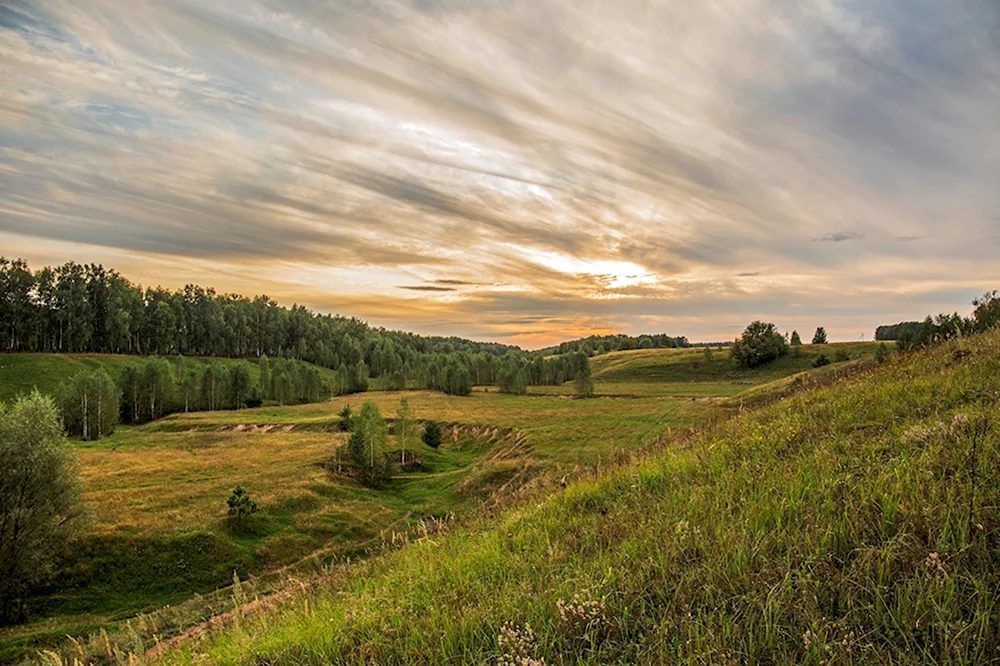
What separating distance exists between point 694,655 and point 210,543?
3947 centimetres

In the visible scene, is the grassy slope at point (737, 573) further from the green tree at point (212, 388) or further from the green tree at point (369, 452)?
the green tree at point (212, 388)

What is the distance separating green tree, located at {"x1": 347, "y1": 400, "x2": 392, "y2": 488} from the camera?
49969 millimetres

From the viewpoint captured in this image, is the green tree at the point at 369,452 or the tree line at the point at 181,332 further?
the tree line at the point at 181,332

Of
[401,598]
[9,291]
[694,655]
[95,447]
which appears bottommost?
[95,447]

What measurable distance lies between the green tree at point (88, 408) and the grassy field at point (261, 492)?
19.3ft

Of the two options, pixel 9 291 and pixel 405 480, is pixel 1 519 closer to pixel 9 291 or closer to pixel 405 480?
pixel 405 480

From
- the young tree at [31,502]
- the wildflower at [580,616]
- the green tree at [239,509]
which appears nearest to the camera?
the wildflower at [580,616]

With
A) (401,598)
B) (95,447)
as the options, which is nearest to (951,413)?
(401,598)

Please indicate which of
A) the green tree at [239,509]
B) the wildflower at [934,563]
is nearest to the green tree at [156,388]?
the green tree at [239,509]

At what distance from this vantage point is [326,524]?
124 feet

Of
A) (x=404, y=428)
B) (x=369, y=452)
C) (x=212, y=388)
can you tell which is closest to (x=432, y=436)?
(x=404, y=428)

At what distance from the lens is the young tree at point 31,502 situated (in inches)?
1065

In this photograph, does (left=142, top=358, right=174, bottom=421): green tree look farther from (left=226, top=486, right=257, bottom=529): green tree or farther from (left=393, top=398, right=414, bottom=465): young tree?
(left=226, top=486, right=257, bottom=529): green tree

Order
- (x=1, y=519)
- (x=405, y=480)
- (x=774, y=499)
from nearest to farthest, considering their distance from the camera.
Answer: (x=774, y=499)
(x=1, y=519)
(x=405, y=480)
